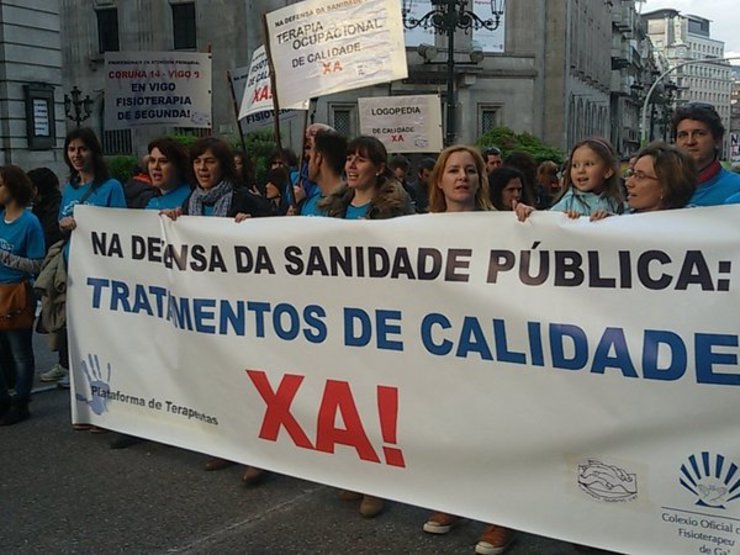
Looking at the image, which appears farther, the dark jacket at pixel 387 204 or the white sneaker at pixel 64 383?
the white sneaker at pixel 64 383

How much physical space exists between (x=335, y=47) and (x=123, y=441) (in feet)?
9.11

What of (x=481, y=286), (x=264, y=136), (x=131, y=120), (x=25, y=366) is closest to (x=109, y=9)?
(x=264, y=136)

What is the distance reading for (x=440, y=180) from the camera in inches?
169

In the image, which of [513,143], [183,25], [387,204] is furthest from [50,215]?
[183,25]

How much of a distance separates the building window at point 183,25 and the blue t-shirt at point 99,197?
34123mm

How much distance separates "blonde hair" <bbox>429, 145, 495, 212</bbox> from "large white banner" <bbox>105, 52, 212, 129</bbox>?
180 inches

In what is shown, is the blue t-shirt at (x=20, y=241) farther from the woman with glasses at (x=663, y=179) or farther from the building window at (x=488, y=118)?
the building window at (x=488, y=118)

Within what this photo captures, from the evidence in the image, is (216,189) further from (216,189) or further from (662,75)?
(662,75)

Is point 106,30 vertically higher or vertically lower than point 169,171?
higher

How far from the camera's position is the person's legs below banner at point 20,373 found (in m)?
6.05

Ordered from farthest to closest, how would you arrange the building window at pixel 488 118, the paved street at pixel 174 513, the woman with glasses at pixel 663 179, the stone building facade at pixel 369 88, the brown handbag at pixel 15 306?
the building window at pixel 488 118
the stone building facade at pixel 369 88
the brown handbag at pixel 15 306
the paved street at pixel 174 513
the woman with glasses at pixel 663 179

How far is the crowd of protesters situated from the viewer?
160 inches

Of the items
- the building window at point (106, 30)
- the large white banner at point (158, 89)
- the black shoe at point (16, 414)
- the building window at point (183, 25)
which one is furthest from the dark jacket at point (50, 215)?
the building window at point (106, 30)

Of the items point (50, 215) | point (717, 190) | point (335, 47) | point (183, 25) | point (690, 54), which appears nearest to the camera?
point (717, 190)
